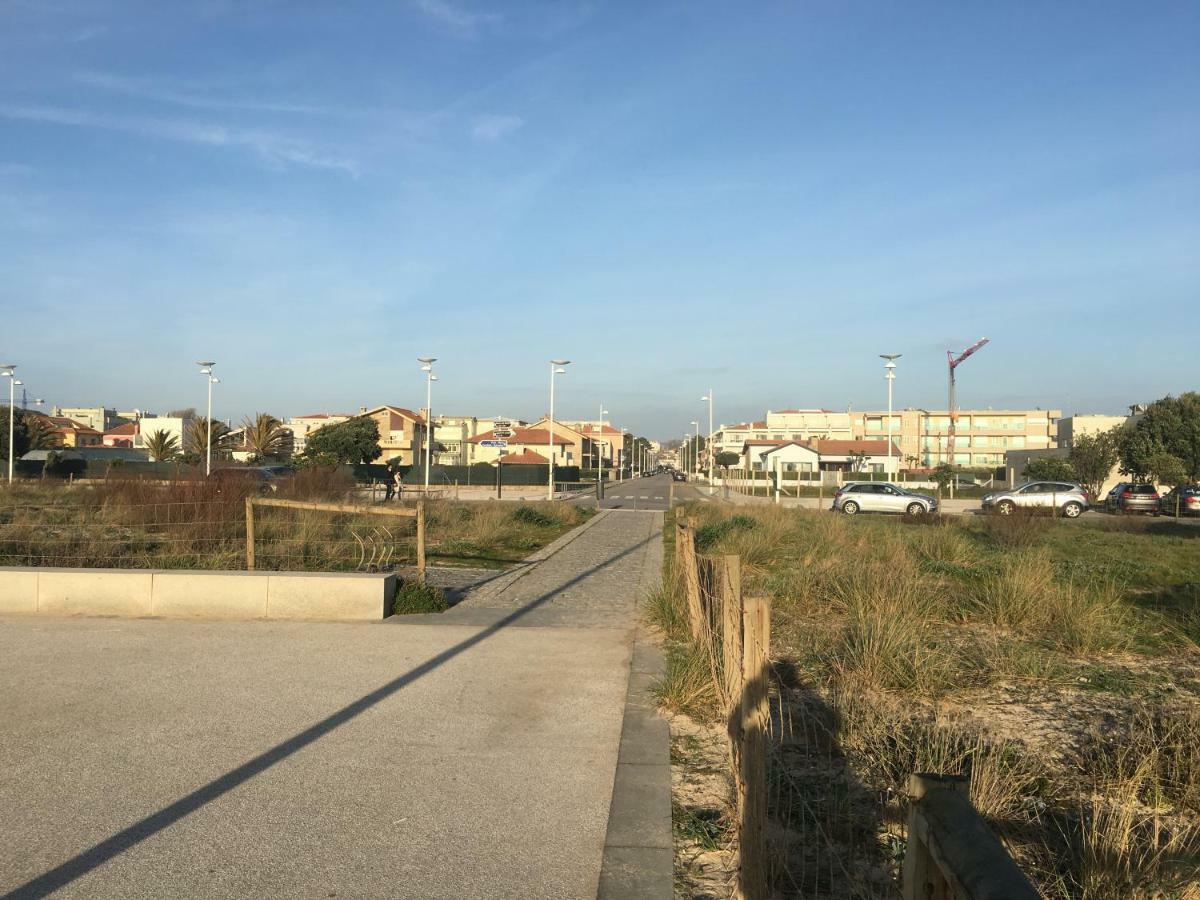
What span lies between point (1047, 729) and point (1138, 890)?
9.27 ft

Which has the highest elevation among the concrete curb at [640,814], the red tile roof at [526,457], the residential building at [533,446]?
the residential building at [533,446]

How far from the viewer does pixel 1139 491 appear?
135ft

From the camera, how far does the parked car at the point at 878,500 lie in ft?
116

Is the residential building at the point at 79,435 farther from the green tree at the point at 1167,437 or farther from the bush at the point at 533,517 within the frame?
the green tree at the point at 1167,437

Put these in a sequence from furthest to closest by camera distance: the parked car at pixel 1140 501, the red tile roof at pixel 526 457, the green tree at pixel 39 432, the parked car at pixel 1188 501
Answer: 1. the red tile roof at pixel 526 457
2. the green tree at pixel 39 432
3. the parked car at pixel 1140 501
4. the parked car at pixel 1188 501

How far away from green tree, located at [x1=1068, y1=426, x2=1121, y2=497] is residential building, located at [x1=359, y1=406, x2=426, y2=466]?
55.1m

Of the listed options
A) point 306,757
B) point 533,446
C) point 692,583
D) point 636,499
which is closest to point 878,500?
point 636,499

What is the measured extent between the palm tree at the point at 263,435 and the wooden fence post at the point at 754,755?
73212 millimetres

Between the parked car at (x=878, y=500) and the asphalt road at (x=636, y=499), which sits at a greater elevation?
the parked car at (x=878, y=500)

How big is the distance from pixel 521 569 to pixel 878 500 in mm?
23974

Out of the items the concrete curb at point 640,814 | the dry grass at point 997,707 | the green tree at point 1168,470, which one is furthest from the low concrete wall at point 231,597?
the green tree at point 1168,470

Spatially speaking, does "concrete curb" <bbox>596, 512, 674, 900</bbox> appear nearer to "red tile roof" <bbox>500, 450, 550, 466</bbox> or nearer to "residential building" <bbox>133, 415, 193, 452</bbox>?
"red tile roof" <bbox>500, 450, 550, 466</bbox>

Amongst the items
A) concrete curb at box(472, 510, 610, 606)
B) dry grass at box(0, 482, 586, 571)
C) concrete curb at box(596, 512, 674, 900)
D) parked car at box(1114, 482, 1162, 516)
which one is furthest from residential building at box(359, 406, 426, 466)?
concrete curb at box(596, 512, 674, 900)

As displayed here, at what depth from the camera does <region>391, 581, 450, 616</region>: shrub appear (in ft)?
35.1
